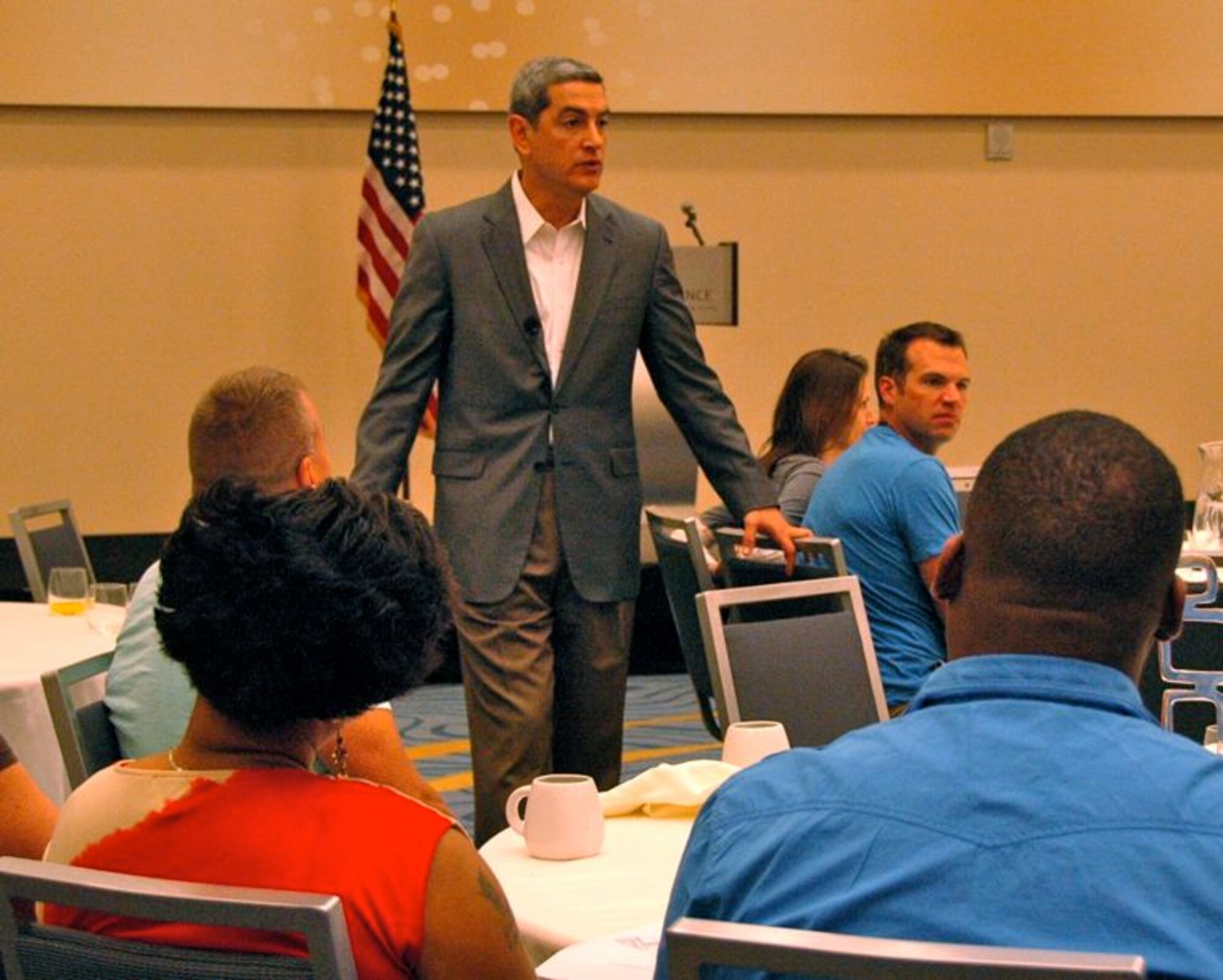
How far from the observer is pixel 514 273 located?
4020mm

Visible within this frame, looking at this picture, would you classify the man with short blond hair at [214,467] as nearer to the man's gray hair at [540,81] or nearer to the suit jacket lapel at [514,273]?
the suit jacket lapel at [514,273]

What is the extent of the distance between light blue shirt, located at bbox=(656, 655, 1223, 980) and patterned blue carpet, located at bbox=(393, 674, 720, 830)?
4.09m

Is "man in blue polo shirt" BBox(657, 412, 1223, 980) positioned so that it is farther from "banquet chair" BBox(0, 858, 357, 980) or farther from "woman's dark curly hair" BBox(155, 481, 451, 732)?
"woman's dark curly hair" BBox(155, 481, 451, 732)

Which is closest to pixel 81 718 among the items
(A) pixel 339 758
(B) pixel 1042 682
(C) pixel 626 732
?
(A) pixel 339 758

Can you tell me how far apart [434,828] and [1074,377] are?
734cm

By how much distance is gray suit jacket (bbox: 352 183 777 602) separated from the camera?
12.9ft

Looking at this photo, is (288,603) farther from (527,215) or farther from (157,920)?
(527,215)

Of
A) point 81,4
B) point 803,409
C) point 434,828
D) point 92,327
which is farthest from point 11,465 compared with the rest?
point 434,828

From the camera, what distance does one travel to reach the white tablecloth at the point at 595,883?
208cm

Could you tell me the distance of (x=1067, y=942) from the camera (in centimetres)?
125

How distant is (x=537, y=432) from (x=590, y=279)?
1.16 ft

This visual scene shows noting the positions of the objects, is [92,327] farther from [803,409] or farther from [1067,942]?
[1067,942]

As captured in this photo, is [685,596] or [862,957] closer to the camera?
[862,957]

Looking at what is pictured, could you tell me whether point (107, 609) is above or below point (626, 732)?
above
